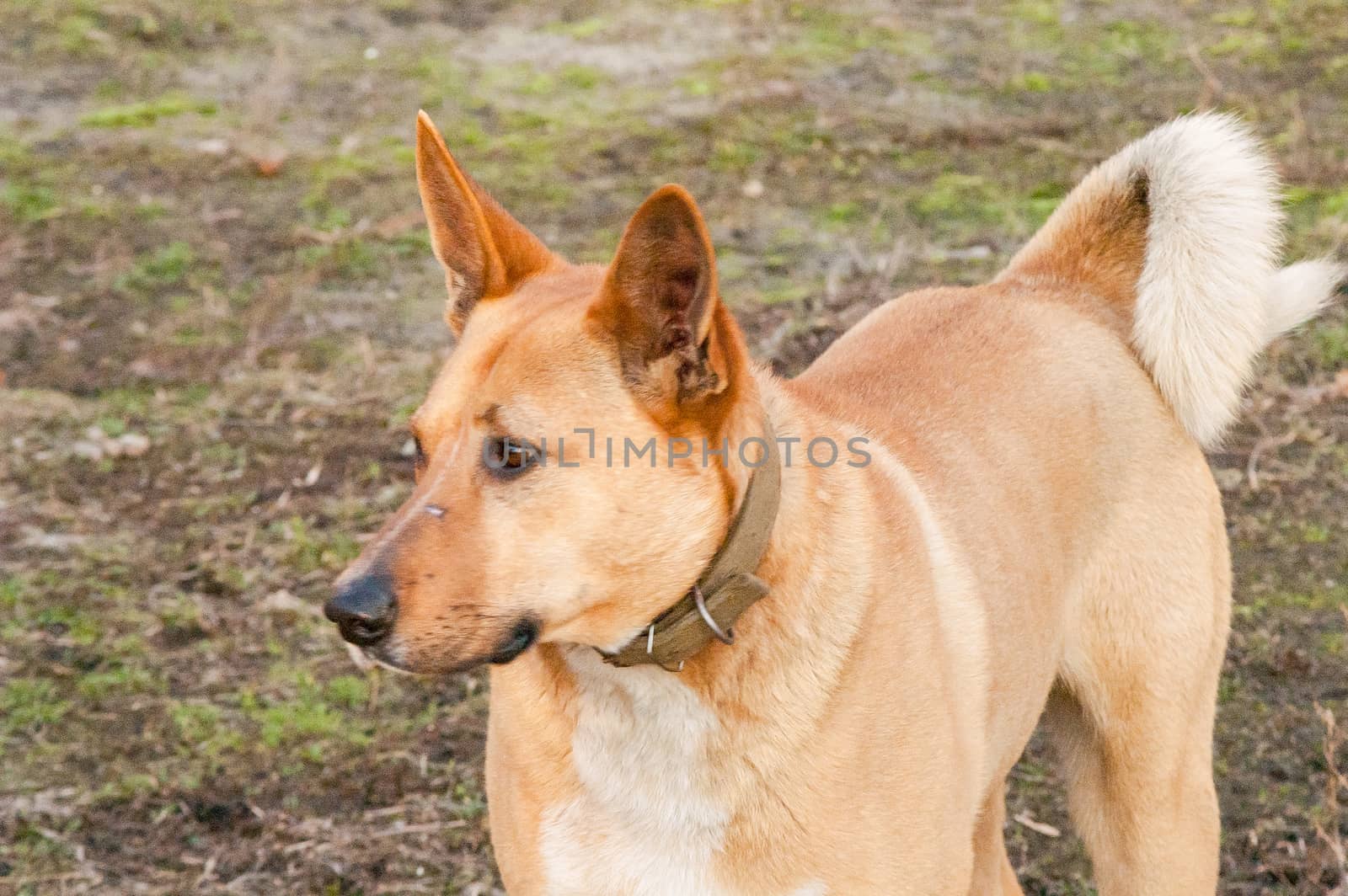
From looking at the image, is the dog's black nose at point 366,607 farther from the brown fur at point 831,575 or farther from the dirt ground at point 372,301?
the dirt ground at point 372,301

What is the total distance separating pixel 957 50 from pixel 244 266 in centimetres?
408

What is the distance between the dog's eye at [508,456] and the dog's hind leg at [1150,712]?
1400 mm

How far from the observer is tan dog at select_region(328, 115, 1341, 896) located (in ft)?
8.02

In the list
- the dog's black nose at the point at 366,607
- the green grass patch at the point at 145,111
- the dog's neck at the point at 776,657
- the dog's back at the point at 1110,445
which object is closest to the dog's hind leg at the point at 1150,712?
the dog's back at the point at 1110,445

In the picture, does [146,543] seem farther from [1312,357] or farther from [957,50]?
[957,50]

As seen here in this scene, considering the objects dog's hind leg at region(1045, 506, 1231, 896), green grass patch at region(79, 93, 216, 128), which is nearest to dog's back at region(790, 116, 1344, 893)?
dog's hind leg at region(1045, 506, 1231, 896)

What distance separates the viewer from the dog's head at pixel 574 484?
7.72 feet

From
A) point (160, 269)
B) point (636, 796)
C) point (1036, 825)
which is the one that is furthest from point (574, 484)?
point (160, 269)

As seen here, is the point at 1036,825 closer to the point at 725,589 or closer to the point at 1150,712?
the point at 1150,712

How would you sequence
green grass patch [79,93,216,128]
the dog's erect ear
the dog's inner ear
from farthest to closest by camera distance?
1. green grass patch [79,93,216,128]
2. the dog's erect ear
3. the dog's inner ear

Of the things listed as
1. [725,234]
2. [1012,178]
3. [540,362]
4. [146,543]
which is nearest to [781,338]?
[725,234]

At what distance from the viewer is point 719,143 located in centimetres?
746

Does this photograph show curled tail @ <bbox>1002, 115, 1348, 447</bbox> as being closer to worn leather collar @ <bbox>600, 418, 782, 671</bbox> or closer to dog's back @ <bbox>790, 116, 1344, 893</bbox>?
dog's back @ <bbox>790, 116, 1344, 893</bbox>

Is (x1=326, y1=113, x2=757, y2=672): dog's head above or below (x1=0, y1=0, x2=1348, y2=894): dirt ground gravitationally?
above
